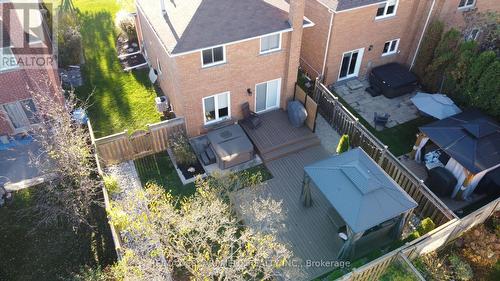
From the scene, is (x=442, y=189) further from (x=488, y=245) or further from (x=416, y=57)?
(x=416, y=57)

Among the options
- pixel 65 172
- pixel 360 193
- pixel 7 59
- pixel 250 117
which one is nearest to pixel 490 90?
pixel 360 193

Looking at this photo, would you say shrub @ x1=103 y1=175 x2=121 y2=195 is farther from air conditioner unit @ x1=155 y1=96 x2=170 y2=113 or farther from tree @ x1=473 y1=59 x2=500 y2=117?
tree @ x1=473 y1=59 x2=500 y2=117

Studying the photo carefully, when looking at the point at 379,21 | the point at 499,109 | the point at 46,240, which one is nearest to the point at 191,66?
the point at 46,240

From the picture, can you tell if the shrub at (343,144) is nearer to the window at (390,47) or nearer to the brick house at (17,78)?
the window at (390,47)

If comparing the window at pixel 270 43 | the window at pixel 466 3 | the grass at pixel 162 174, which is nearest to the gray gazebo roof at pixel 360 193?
the grass at pixel 162 174

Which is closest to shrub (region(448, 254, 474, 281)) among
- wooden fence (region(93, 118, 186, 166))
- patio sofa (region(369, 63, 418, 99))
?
patio sofa (region(369, 63, 418, 99))

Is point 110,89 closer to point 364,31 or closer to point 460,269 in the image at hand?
point 364,31

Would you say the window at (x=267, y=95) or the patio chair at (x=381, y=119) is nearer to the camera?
the window at (x=267, y=95)
